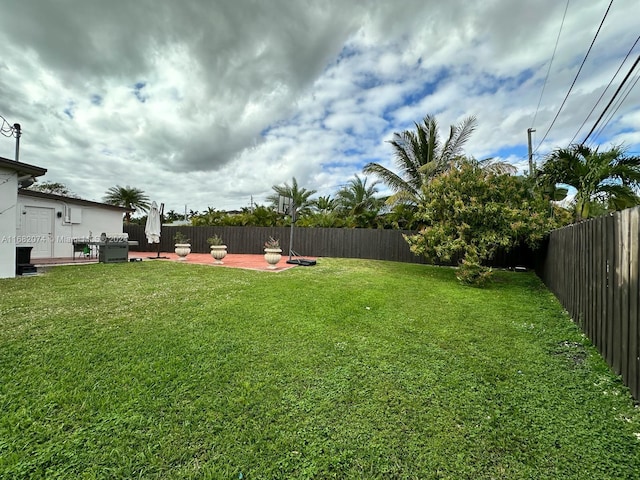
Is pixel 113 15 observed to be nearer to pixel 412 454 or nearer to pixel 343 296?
pixel 343 296

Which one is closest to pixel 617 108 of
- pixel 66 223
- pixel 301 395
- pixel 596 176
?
pixel 596 176

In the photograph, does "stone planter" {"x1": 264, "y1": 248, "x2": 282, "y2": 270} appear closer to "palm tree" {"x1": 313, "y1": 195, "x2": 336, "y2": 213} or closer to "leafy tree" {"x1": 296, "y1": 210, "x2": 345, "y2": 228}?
"leafy tree" {"x1": 296, "y1": 210, "x2": 345, "y2": 228}

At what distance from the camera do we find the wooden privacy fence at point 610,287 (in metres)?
2.34

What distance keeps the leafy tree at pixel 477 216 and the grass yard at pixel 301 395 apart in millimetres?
2838

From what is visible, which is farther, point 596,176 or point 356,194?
point 356,194

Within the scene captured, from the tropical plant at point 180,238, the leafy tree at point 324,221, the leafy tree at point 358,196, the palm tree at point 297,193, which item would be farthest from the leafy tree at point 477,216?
the palm tree at point 297,193

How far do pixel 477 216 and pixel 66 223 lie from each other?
15865 millimetres

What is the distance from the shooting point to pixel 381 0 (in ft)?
23.0

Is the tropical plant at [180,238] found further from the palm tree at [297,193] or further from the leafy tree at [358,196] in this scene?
the leafy tree at [358,196]

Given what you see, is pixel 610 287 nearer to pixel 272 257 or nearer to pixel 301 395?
pixel 301 395

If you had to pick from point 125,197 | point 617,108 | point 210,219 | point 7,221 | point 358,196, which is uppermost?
point 125,197

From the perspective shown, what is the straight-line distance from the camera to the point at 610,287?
2.86 meters

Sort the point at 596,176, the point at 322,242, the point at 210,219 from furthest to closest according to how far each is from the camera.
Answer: the point at 210,219 < the point at 322,242 < the point at 596,176

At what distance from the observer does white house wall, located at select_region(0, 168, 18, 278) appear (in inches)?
253
